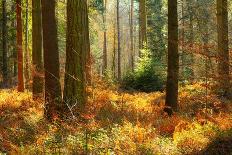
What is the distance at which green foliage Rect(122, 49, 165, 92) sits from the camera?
72.7 feet

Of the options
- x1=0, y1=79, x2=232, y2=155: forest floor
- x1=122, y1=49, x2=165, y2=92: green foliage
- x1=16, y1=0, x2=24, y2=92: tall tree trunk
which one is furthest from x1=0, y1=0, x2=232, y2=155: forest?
x1=122, y1=49, x2=165, y2=92: green foliage

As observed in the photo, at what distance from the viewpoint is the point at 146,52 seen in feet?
73.8

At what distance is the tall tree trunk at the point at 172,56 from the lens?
40.8 ft

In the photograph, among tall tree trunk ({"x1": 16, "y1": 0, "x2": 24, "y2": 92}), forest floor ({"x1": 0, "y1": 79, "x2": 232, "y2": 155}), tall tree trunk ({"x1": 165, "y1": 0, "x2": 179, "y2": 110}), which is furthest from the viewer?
tall tree trunk ({"x1": 16, "y1": 0, "x2": 24, "y2": 92})

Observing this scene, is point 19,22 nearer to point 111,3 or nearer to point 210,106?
point 210,106

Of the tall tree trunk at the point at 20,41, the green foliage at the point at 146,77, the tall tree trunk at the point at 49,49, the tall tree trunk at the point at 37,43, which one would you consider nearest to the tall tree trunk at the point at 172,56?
the tall tree trunk at the point at 49,49

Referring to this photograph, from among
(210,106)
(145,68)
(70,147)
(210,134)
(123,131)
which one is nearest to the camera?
(70,147)

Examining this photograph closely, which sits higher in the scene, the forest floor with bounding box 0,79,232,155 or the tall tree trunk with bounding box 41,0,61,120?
the tall tree trunk with bounding box 41,0,61,120

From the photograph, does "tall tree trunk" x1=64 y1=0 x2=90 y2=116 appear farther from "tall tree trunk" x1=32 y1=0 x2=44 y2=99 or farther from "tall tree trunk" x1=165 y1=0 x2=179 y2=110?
"tall tree trunk" x1=32 y1=0 x2=44 y2=99

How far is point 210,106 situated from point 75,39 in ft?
18.8

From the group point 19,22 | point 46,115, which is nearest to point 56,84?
point 46,115

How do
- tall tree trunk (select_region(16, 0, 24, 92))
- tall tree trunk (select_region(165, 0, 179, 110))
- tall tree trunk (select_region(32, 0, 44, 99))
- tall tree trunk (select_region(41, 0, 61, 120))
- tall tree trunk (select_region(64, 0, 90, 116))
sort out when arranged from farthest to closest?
tall tree trunk (select_region(16, 0, 24, 92))
tall tree trunk (select_region(32, 0, 44, 99))
tall tree trunk (select_region(165, 0, 179, 110))
tall tree trunk (select_region(41, 0, 61, 120))
tall tree trunk (select_region(64, 0, 90, 116))

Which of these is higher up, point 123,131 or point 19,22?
point 19,22

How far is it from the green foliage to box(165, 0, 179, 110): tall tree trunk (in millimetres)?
9110
